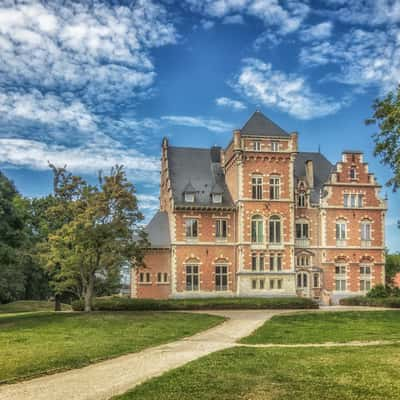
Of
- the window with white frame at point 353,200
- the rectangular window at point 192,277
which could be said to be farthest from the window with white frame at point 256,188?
the window with white frame at point 353,200

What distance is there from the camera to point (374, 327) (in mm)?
25859

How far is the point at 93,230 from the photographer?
33.0m

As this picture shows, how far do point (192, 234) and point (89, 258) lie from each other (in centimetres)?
1533

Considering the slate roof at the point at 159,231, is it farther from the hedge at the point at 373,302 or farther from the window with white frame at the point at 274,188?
the hedge at the point at 373,302

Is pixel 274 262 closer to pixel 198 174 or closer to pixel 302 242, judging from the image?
pixel 302 242

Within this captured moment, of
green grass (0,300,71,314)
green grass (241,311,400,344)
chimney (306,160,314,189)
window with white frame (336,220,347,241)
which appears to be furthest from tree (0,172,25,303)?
window with white frame (336,220,347,241)

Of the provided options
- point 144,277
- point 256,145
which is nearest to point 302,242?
point 256,145

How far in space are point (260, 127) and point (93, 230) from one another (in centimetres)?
2190

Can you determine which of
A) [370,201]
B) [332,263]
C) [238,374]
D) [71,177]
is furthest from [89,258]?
[370,201]

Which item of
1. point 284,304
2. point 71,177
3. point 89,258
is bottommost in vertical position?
point 284,304

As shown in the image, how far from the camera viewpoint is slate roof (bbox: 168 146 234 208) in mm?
48594

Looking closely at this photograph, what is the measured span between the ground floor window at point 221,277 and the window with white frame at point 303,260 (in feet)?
23.5

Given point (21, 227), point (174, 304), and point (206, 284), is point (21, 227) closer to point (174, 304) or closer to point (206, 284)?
point (174, 304)

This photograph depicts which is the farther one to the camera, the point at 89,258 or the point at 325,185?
the point at 325,185
